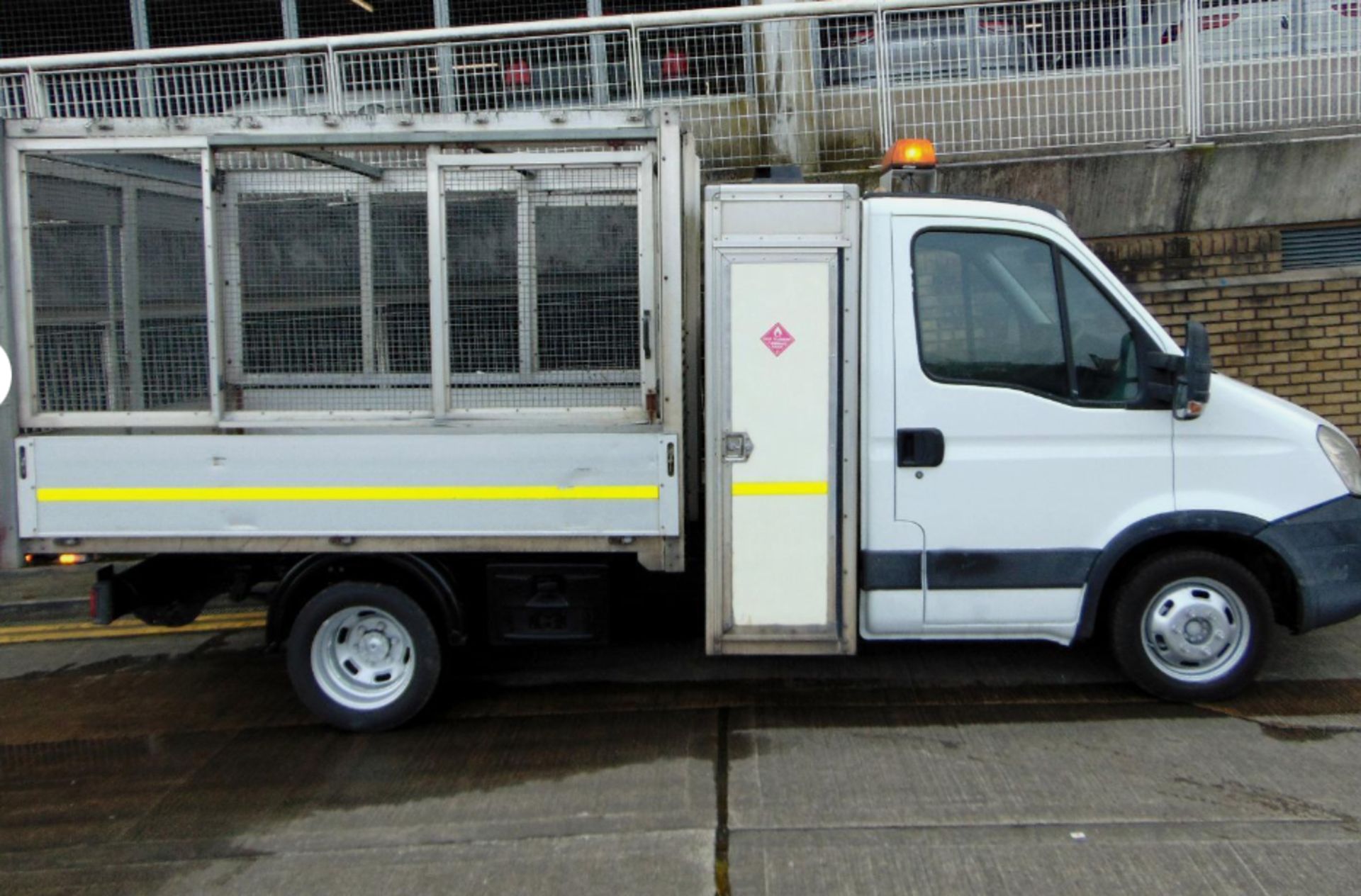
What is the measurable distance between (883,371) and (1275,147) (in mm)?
4695

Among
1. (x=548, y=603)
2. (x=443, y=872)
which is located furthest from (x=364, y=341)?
(x=443, y=872)

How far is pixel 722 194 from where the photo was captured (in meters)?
4.95

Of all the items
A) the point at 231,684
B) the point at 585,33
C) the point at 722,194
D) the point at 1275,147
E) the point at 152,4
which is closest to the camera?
Answer: the point at 722,194

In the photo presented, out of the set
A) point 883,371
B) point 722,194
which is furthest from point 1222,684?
point 722,194

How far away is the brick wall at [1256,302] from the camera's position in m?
8.30

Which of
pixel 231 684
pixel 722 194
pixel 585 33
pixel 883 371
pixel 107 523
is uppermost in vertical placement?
pixel 585 33

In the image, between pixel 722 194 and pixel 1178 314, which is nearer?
pixel 722 194

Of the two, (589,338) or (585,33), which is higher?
(585,33)

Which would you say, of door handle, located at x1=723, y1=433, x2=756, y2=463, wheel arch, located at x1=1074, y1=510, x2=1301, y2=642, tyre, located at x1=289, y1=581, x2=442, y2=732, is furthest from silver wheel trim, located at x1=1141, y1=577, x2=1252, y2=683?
tyre, located at x1=289, y1=581, x2=442, y2=732

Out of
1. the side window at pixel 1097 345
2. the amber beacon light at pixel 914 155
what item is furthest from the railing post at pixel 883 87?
the side window at pixel 1097 345

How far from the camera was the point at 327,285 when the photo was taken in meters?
5.14

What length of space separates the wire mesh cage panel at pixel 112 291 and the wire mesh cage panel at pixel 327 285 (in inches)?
6.8

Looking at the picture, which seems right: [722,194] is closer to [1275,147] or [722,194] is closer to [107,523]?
[107,523]

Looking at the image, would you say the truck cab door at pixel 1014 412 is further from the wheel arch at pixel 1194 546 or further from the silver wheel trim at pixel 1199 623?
the silver wheel trim at pixel 1199 623
